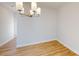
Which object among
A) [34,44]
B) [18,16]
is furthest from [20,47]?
[18,16]

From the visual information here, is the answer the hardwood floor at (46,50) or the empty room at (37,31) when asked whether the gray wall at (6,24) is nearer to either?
the empty room at (37,31)

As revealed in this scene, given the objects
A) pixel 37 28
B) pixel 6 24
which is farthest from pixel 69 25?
pixel 6 24

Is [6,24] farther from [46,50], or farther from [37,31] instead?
[46,50]

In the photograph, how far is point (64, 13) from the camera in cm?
250

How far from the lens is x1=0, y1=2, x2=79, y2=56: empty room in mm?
2344

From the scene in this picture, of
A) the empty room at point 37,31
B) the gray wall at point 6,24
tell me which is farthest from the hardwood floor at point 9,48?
the gray wall at point 6,24

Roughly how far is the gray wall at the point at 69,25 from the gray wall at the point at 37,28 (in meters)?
0.18

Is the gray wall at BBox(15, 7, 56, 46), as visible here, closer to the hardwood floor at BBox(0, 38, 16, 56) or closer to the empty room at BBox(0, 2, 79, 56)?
the empty room at BBox(0, 2, 79, 56)

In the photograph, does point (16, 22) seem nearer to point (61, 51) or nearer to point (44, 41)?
point (44, 41)

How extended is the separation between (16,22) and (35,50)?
0.76 meters

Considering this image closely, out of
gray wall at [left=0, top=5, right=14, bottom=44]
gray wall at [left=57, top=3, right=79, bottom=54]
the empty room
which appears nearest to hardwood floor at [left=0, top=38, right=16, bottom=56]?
the empty room

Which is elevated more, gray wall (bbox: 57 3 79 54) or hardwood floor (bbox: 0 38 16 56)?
gray wall (bbox: 57 3 79 54)

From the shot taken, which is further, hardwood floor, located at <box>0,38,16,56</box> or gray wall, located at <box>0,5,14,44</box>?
hardwood floor, located at <box>0,38,16,56</box>

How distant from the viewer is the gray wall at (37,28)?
237 centimetres
